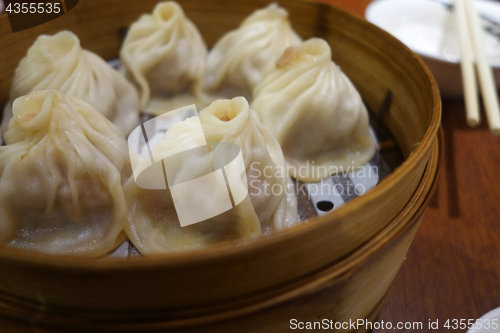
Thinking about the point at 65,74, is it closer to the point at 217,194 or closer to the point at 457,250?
the point at 217,194

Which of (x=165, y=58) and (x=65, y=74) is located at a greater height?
(x=65, y=74)

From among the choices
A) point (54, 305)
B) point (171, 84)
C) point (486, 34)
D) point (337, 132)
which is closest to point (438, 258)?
point (337, 132)

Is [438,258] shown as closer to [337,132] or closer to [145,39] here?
[337,132]

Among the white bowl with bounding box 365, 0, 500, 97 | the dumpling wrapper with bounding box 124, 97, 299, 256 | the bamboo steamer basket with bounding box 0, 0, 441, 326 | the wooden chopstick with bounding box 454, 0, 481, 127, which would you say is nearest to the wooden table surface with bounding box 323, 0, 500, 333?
the wooden chopstick with bounding box 454, 0, 481, 127

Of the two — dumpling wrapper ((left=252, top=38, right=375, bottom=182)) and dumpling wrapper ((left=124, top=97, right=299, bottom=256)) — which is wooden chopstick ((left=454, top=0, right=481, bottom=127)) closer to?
dumpling wrapper ((left=252, top=38, right=375, bottom=182))

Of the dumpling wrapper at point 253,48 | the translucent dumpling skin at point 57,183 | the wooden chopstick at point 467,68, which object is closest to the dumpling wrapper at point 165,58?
the dumpling wrapper at point 253,48

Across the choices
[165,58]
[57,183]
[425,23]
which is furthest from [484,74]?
[57,183]
